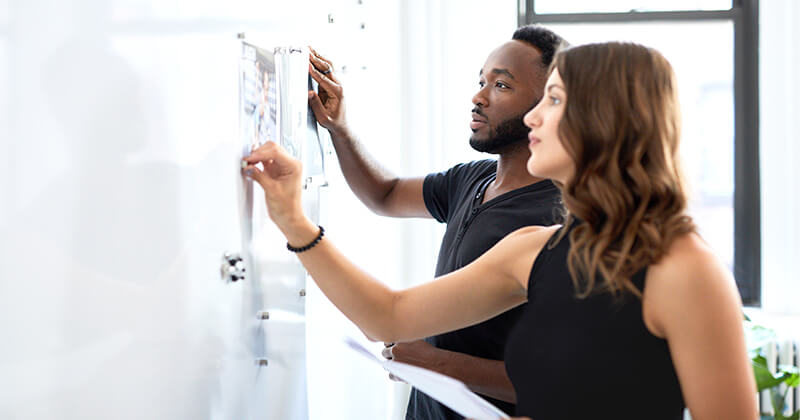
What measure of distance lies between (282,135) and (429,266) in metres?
1.58

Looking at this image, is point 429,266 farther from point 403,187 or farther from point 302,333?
point 302,333

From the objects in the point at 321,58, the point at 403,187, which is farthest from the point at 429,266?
the point at 321,58

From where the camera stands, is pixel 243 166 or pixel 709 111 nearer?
pixel 243 166

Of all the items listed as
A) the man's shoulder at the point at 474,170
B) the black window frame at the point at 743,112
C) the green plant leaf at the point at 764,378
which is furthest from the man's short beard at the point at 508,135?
the black window frame at the point at 743,112

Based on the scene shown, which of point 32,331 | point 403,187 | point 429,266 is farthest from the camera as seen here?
point 429,266

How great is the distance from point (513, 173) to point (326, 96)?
15.9 inches

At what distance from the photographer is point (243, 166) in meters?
A: 1.02

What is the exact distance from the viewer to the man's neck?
1412 mm

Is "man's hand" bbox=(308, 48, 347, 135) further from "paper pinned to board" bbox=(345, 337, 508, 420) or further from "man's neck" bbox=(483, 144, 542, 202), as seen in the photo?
"paper pinned to board" bbox=(345, 337, 508, 420)

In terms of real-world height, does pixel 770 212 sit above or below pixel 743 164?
below

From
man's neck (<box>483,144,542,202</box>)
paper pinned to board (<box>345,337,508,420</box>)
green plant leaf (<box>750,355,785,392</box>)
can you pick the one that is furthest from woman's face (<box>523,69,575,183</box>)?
green plant leaf (<box>750,355,785,392</box>)

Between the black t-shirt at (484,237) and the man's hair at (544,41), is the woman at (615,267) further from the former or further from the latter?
the man's hair at (544,41)

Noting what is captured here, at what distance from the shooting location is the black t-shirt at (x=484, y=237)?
4.33 ft

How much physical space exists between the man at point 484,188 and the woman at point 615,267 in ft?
1.05
